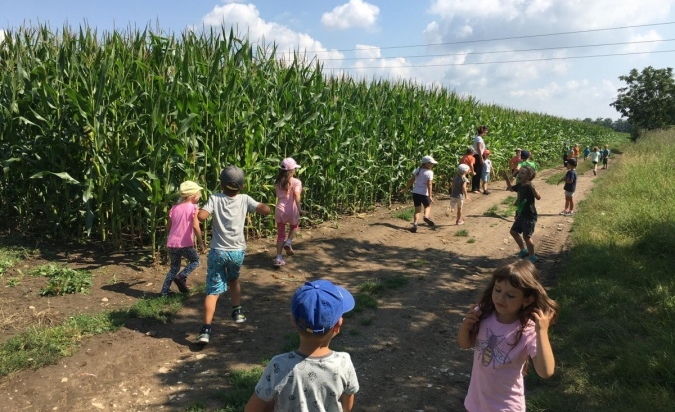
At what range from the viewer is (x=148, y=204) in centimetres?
672

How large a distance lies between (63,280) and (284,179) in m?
3.14

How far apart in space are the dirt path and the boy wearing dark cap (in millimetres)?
1835

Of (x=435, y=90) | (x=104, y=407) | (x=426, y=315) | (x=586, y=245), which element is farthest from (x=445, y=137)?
(x=104, y=407)

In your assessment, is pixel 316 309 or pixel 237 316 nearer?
pixel 316 309

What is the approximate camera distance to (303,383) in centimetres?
208

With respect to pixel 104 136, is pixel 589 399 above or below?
below

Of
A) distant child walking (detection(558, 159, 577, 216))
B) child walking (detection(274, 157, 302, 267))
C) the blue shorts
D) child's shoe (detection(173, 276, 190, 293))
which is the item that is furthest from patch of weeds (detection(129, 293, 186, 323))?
distant child walking (detection(558, 159, 577, 216))

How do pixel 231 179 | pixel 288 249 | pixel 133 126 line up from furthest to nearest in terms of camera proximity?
pixel 288 249
pixel 133 126
pixel 231 179

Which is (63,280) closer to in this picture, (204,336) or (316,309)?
(204,336)

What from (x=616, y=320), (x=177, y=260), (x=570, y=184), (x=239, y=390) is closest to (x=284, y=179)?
(x=177, y=260)

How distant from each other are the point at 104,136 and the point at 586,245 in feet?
24.6

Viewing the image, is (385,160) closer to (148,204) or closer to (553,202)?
(553,202)

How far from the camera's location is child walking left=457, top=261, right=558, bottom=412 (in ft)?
7.89

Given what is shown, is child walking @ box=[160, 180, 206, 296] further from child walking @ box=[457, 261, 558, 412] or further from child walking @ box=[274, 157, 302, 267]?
child walking @ box=[457, 261, 558, 412]
